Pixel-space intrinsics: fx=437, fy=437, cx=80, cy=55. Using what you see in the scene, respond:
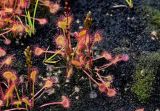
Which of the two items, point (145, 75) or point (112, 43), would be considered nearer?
point (145, 75)

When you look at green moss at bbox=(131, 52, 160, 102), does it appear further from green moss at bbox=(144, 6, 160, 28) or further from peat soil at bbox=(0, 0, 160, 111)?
green moss at bbox=(144, 6, 160, 28)

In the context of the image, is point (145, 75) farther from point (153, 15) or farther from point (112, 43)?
point (153, 15)

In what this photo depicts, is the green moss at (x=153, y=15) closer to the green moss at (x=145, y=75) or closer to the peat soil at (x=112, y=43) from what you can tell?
the peat soil at (x=112, y=43)

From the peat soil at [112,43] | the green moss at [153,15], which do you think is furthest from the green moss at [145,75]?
the green moss at [153,15]

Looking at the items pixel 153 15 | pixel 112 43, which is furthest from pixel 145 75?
pixel 153 15

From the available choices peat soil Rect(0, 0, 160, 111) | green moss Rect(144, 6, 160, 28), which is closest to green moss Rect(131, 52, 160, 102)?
peat soil Rect(0, 0, 160, 111)

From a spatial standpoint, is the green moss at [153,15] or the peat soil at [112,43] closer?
the peat soil at [112,43]

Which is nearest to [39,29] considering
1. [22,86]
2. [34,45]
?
[34,45]
